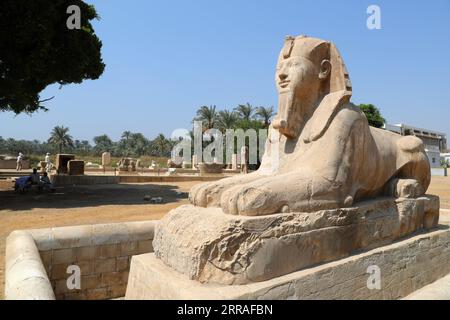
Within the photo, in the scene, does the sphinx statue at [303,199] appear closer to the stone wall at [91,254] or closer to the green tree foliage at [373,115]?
the stone wall at [91,254]

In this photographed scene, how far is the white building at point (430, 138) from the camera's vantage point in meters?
36.3

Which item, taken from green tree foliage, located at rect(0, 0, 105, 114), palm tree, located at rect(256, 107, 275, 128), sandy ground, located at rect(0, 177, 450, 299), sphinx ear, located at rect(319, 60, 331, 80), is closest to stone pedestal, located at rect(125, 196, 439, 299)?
sphinx ear, located at rect(319, 60, 331, 80)

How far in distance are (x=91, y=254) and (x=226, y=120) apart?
2950 centimetres

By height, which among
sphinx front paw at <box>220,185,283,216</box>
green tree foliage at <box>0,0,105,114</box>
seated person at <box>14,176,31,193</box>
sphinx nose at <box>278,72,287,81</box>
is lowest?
seated person at <box>14,176,31,193</box>

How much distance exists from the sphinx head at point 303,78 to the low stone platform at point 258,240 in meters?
0.90

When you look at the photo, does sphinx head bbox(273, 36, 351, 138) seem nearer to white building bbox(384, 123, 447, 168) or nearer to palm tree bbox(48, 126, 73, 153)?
white building bbox(384, 123, 447, 168)

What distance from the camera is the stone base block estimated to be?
195cm

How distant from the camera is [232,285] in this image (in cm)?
196

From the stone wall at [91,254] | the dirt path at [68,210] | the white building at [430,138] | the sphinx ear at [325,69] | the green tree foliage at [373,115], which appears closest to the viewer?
the sphinx ear at [325,69]

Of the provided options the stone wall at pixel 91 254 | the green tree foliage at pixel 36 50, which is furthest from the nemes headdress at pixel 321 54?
the green tree foliage at pixel 36 50

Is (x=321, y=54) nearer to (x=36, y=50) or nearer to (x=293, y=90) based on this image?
(x=293, y=90)

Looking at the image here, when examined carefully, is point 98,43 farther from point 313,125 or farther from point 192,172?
point 192,172
